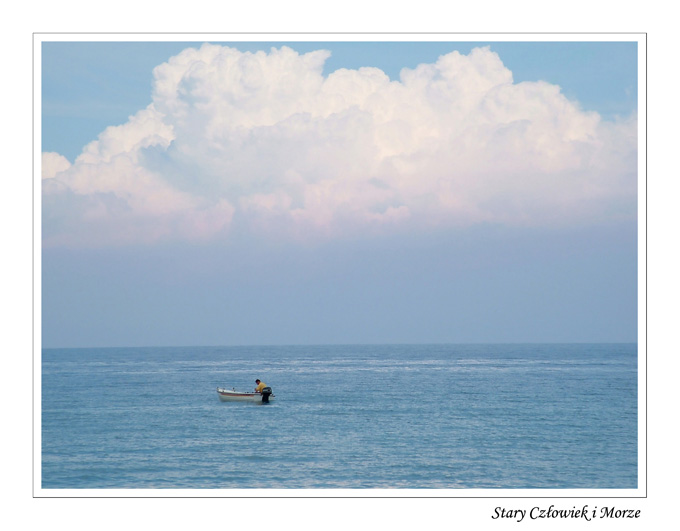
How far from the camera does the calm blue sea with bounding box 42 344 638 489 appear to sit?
1180 inches

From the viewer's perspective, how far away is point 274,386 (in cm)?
6681

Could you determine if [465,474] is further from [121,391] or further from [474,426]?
[121,391]

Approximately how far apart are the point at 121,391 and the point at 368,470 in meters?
37.2

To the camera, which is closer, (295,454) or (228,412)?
(295,454)

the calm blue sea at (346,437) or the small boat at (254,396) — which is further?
the small boat at (254,396)

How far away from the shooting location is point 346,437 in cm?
3788

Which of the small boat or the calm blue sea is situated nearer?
the calm blue sea

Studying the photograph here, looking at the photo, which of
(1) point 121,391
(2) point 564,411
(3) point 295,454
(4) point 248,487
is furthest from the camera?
(1) point 121,391

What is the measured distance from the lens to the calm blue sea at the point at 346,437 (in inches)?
1180

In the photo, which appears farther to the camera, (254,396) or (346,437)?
(254,396)
